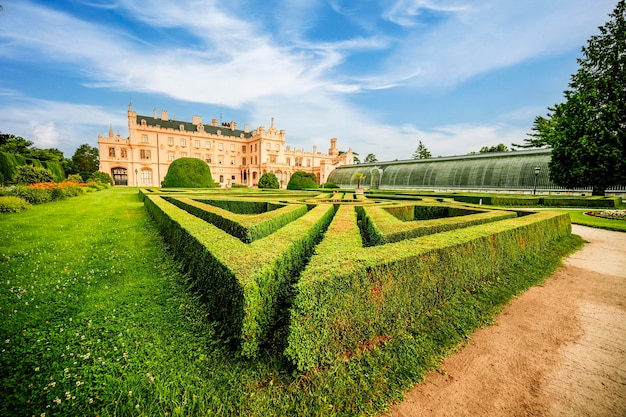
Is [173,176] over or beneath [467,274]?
over

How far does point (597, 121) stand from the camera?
19719 millimetres

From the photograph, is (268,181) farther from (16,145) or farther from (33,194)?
(16,145)

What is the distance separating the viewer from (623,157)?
718 inches

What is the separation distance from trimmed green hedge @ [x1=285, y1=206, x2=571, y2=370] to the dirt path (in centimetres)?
63

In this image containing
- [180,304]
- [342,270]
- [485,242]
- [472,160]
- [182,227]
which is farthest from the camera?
[472,160]

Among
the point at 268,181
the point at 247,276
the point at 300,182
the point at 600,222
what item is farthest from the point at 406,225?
the point at 268,181

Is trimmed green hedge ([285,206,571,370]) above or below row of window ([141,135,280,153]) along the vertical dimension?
below

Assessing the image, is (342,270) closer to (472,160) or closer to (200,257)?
(200,257)

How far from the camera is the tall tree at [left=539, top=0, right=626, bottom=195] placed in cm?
1870

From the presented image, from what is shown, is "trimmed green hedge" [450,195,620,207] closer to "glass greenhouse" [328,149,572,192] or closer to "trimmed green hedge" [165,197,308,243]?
"glass greenhouse" [328,149,572,192]

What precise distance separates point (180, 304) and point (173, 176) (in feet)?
79.1

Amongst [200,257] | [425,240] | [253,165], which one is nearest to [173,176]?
[200,257]

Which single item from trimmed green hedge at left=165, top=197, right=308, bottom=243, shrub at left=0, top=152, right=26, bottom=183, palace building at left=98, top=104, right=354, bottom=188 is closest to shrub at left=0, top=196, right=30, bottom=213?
trimmed green hedge at left=165, top=197, right=308, bottom=243

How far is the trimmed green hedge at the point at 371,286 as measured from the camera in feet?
8.07
